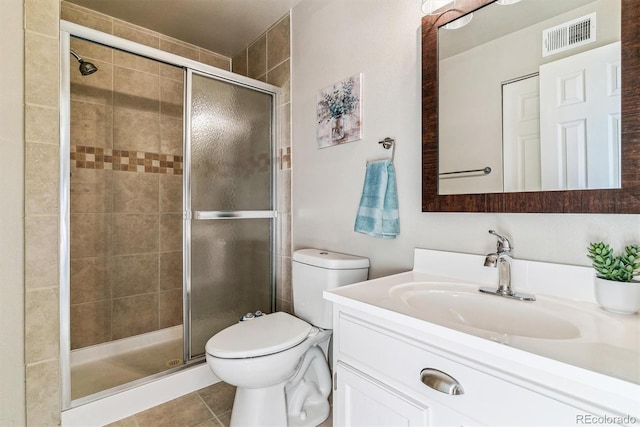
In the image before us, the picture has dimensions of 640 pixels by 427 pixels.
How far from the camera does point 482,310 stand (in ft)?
3.12

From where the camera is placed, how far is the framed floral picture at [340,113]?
1.54 metres

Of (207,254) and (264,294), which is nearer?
(207,254)

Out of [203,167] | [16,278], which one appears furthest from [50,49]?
[16,278]

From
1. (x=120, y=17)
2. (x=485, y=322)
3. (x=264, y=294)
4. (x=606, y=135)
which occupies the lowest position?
(x=264, y=294)

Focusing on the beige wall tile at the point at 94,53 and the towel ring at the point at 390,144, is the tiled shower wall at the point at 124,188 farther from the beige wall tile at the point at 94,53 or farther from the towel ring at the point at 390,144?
the towel ring at the point at 390,144

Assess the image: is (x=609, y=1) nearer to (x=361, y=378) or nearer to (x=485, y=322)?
(x=485, y=322)

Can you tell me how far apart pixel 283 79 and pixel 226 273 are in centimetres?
139

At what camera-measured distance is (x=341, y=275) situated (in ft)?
4.70

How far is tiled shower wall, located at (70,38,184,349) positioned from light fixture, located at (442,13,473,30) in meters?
2.10

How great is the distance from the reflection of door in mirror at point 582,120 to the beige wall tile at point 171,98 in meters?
2.40

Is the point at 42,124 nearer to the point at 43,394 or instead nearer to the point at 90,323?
the point at 43,394

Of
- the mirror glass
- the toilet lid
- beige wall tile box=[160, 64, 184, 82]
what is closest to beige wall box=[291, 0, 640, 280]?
the mirror glass

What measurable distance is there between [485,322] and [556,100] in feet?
2.38

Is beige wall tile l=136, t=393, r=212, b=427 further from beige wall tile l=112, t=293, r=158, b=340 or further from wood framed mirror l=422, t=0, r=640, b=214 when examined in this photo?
wood framed mirror l=422, t=0, r=640, b=214
